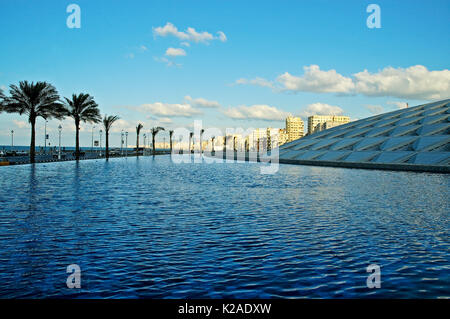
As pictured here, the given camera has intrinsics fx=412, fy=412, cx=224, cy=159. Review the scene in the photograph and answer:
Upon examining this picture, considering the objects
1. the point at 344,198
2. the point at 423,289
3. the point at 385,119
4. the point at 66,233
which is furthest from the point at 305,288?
the point at 385,119

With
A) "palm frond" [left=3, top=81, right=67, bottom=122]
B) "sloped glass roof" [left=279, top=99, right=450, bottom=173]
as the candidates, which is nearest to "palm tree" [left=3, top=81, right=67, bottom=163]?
"palm frond" [left=3, top=81, right=67, bottom=122]

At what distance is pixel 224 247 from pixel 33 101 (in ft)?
125

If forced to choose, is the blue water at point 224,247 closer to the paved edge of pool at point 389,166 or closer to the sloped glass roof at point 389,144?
the paved edge of pool at point 389,166

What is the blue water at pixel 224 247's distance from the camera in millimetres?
5863

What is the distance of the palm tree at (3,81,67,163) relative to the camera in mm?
39312

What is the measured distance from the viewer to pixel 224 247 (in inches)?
322

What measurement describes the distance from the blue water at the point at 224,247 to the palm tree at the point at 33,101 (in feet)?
91.8

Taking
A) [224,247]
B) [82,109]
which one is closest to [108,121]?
[82,109]

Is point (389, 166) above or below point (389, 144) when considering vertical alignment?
below

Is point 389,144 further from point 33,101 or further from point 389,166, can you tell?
point 33,101

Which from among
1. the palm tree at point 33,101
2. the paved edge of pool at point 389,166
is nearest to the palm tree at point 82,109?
the palm tree at point 33,101

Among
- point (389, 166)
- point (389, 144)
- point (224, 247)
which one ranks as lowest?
point (224, 247)

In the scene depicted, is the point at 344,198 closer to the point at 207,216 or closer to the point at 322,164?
the point at 207,216
